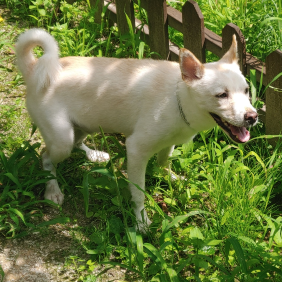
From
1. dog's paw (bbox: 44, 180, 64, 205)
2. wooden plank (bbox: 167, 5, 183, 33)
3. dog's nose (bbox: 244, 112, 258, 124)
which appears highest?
wooden plank (bbox: 167, 5, 183, 33)

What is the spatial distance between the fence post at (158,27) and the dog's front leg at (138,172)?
151 centimetres

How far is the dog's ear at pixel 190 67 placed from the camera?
9.04 feet

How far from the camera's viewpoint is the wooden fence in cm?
344

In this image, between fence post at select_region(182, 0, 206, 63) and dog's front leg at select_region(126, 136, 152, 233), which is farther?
fence post at select_region(182, 0, 206, 63)

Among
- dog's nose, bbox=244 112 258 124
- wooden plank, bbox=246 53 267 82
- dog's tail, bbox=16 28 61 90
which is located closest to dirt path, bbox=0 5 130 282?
dog's tail, bbox=16 28 61 90

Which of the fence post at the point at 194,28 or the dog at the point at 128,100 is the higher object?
the fence post at the point at 194,28

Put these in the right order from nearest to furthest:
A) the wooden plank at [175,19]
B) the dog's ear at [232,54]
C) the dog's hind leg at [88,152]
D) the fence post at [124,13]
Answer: the dog's ear at [232,54], the dog's hind leg at [88,152], the wooden plank at [175,19], the fence post at [124,13]

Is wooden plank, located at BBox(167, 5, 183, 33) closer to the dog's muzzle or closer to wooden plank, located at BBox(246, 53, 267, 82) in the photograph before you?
wooden plank, located at BBox(246, 53, 267, 82)

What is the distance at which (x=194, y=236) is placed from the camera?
9.17 ft

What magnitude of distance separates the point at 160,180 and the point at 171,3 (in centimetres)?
223

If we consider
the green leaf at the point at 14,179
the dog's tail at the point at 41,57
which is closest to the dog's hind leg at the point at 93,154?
the green leaf at the point at 14,179

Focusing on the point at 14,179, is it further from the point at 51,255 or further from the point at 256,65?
the point at 256,65

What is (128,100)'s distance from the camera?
3.11 m

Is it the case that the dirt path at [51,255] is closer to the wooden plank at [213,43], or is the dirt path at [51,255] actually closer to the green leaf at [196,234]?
the green leaf at [196,234]
